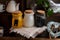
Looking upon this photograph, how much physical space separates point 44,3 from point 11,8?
33 cm

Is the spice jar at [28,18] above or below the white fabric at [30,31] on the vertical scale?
above

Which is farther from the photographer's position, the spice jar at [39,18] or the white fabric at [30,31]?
the spice jar at [39,18]

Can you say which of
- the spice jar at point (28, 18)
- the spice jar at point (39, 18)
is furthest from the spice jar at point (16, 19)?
the spice jar at point (39, 18)

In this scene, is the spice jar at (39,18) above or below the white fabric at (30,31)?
above

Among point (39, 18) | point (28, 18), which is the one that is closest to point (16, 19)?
point (28, 18)

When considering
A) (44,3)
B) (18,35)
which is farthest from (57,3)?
(18,35)

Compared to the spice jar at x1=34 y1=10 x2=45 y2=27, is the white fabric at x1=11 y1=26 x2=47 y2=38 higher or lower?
lower

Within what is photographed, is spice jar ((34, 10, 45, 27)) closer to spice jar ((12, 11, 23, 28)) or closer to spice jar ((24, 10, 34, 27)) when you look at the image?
spice jar ((24, 10, 34, 27))

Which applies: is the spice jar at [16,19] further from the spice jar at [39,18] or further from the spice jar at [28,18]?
the spice jar at [39,18]

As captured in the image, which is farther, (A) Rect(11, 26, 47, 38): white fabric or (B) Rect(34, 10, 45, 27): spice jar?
(B) Rect(34, 10, 45, 27): spice jar

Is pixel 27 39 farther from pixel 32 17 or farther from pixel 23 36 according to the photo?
pixel 32 17

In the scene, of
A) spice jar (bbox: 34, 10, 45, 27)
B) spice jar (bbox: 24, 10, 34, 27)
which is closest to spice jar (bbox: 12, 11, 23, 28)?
spice jar (bbox: 24, 10, 34, 27)

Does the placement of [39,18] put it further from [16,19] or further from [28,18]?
[16,19]

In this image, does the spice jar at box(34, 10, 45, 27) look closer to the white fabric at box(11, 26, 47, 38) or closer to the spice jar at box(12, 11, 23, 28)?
the white fabric at box(11, 26, 47, 38)
